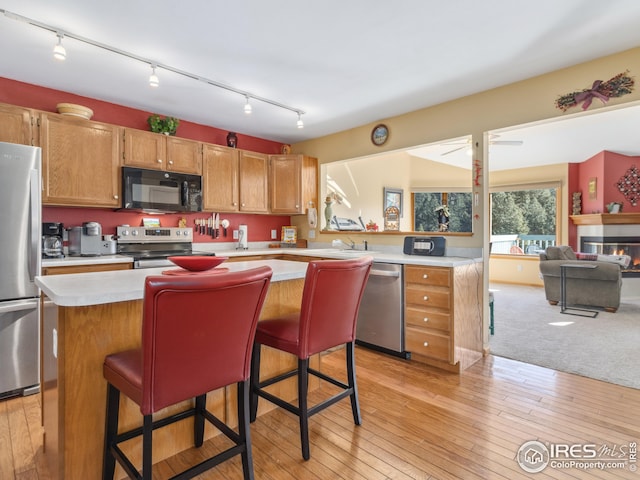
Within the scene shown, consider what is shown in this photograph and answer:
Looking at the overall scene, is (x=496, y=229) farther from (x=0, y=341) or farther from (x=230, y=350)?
(x=0, y=341)

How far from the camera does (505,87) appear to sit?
305 cm

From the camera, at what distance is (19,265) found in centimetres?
252

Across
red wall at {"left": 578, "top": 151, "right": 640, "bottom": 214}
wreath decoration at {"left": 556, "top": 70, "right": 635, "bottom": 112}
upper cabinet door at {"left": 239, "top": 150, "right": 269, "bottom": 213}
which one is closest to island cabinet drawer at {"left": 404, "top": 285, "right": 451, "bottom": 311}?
wreath decoration at {"left": 556, "top": 70, "right": 635, "bottom": 112}

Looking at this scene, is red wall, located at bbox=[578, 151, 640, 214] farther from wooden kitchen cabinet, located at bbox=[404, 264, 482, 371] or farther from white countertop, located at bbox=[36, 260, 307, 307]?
white countertop, located at bbox=[36, 260, 307, 307]

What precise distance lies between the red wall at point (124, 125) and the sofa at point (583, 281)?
425 cm

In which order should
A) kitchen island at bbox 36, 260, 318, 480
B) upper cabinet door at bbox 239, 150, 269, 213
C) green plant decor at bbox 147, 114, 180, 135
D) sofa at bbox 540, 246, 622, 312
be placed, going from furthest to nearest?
sofa at bbox 540, 246, 622, 312, upper cabinet door at bbox 239, 150, 269, 213, green plant decor at bbox 147, 114, 180, 135, kitchen island at bbox 36, 260, 318, 480

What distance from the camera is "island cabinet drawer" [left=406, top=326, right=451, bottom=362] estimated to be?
110 inches

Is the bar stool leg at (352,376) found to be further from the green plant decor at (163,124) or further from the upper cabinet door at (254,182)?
the green plant decor at (163,124)

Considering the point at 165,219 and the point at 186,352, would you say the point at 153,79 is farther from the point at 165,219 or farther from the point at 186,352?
the point at 186,352

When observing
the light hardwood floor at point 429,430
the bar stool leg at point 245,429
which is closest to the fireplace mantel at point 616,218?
the light hardwood floor at point 429,430

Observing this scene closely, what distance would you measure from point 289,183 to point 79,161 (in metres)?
2.34

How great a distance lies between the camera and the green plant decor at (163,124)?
3691 millimetres

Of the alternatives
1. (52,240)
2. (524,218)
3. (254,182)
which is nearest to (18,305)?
(52,240)

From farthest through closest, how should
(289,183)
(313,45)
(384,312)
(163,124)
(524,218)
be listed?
1. (524,218)
2. (289,183)
3. (163,124)
4. (384,312)
5. (313,45)
